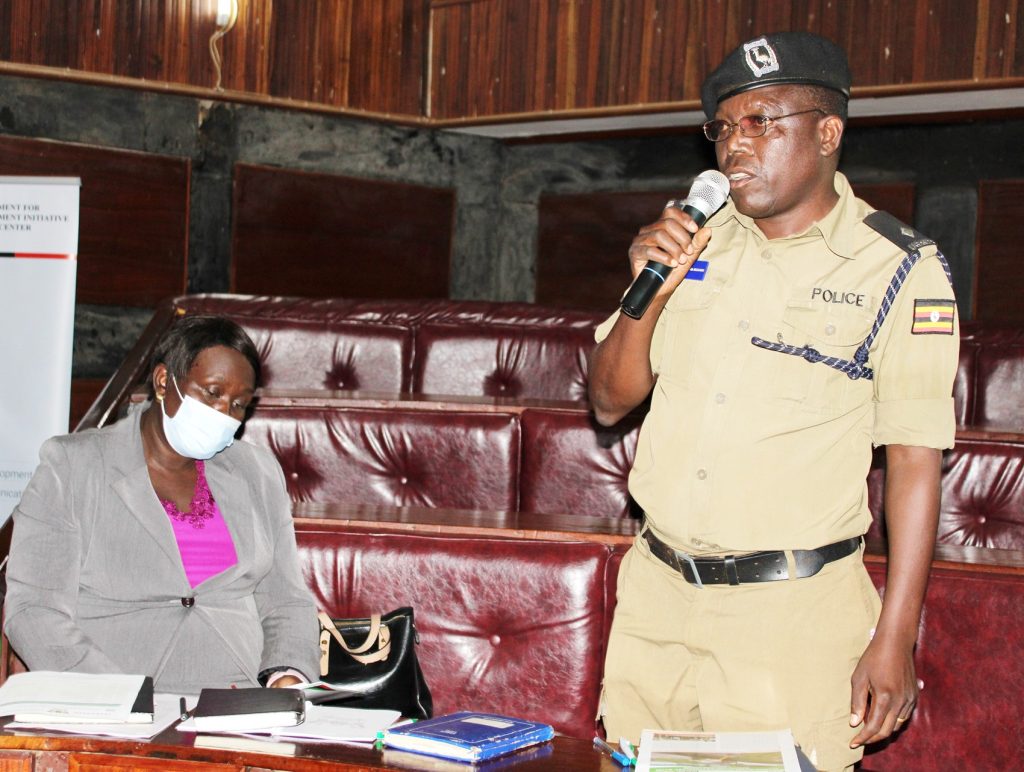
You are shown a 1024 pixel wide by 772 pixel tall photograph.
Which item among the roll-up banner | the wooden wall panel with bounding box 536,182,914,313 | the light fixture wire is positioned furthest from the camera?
the wooden wall panel with bounding box 536,182,914,313

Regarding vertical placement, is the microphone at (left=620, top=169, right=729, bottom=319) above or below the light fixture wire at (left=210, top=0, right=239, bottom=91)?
below

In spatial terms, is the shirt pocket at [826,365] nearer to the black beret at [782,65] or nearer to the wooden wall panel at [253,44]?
the black beret at [782,65]

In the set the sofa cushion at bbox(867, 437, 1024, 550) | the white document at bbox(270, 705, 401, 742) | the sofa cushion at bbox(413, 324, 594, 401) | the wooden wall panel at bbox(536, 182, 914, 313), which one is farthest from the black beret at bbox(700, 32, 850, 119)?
the wooden wall panel at bbox(536, 182, 914, 313)

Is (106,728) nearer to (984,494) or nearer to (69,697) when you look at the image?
(69,697)

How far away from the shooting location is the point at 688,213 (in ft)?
5.01

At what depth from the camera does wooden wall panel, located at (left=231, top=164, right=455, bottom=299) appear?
5578 millimetres

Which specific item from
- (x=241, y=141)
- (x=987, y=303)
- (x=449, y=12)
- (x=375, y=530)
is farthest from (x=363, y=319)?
(x=987, y=303)

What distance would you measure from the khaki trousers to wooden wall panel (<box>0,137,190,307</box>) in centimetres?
413

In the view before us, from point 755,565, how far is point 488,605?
2.60 feet

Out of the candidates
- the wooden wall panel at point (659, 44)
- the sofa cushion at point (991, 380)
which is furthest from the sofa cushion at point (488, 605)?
the wooden wall panel at point (659, 44)

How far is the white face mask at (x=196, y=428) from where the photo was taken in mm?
2199

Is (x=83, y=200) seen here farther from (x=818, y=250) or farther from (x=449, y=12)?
(x=818, y=250)

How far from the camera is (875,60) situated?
4.41 metres

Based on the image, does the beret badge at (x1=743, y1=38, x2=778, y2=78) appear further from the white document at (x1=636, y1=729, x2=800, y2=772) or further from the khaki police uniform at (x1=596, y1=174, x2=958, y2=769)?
the white document at (x1=636, y1=729, x2=800, y2=772)
